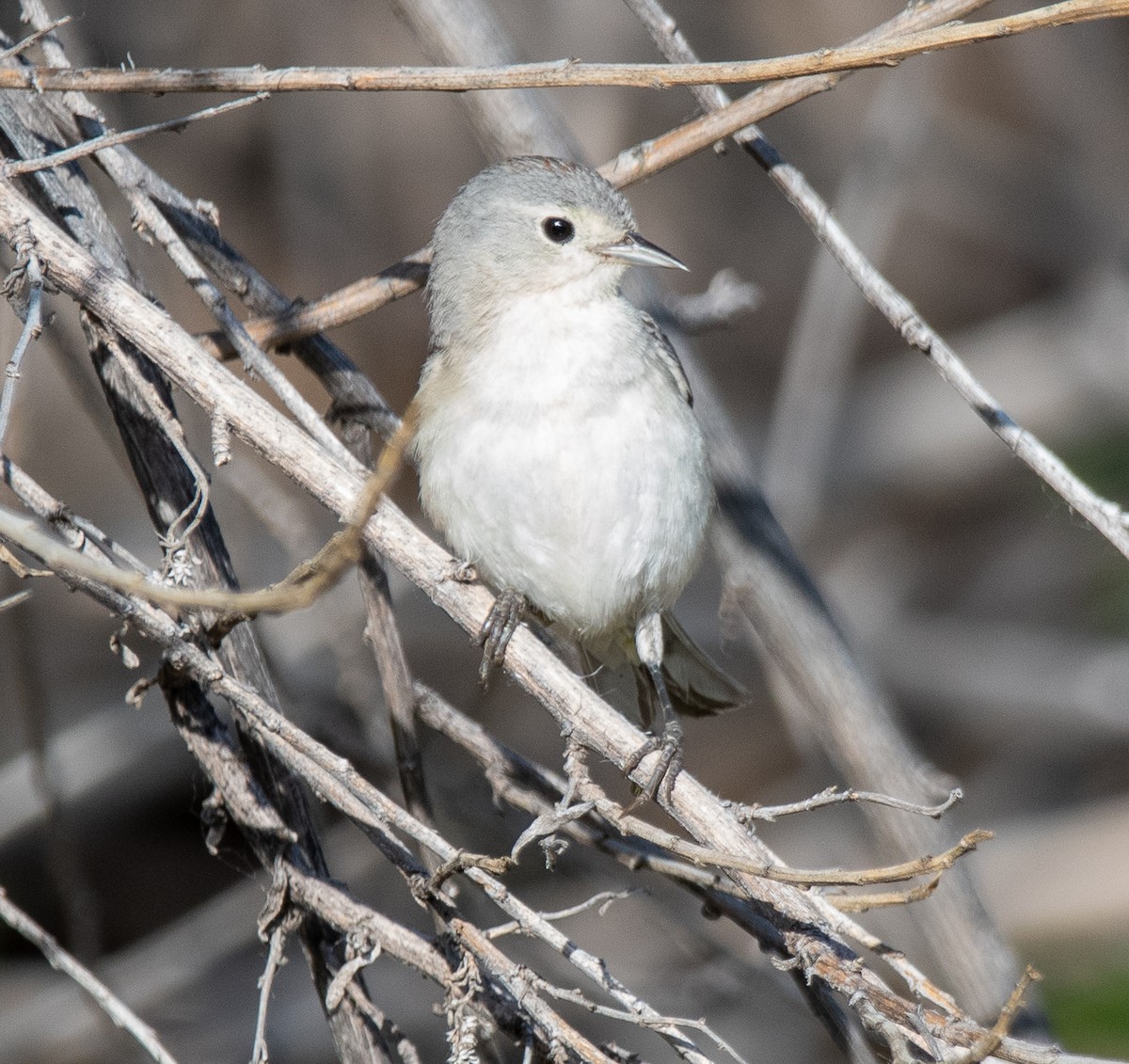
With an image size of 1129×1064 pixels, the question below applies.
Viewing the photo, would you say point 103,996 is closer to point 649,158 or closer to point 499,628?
point 499,628

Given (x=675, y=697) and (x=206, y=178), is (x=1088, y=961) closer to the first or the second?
(x=675, y=697)

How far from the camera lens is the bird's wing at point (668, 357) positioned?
3035 millimetres

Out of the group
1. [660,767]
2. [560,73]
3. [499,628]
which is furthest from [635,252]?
[660,767]

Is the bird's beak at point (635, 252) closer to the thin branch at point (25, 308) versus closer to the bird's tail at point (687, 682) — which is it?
the bird's tail at point (687, 682)

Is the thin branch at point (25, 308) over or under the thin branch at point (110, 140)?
under

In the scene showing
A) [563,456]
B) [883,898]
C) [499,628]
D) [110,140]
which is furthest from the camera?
[563,456]

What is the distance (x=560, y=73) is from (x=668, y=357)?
4.03 feet

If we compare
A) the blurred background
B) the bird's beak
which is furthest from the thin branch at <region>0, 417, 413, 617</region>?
the blurred background

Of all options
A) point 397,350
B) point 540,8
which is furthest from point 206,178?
point 540,8

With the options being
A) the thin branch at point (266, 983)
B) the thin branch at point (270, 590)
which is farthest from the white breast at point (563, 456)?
the thin branch at point (270, 590)

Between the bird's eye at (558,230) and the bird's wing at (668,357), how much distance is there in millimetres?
243

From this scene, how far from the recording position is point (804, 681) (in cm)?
277

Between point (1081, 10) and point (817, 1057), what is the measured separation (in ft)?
13.2

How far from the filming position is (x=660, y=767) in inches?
90.5
